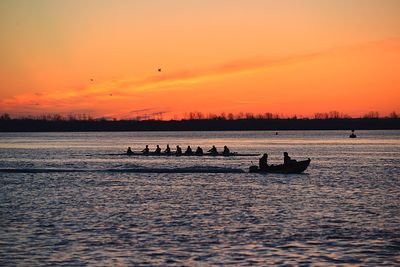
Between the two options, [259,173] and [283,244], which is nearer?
[283,244]

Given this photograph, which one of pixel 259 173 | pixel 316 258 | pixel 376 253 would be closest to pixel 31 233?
pixel 316 258

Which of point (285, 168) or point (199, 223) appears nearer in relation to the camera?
point (199, 223)

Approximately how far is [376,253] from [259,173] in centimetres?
3677

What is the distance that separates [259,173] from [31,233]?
35.0 m

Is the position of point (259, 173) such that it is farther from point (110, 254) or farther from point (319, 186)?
point (110, 254)

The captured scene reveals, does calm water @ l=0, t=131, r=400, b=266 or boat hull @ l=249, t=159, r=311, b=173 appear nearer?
calm water @ l=0, t=131, r=400, b=266

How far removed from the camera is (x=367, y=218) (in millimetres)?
29719

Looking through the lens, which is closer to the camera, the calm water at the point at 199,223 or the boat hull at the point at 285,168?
the calm water at the point at 199,223

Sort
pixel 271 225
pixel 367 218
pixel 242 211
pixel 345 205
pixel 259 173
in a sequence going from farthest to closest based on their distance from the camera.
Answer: pixel 259 173 < pixel 345 205 < pixel 242 211 < pixel 367 218 < pixel 271 225

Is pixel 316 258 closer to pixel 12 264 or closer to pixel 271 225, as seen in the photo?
pixel 271 225

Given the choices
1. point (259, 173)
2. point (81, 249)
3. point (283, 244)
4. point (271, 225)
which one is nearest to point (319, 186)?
point (259, 173)

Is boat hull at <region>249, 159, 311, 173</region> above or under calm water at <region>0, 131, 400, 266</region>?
above

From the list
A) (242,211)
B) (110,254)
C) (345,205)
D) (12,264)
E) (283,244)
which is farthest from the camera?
(345,205)

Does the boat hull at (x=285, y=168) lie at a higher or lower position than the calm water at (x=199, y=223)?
higher
